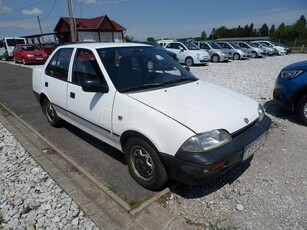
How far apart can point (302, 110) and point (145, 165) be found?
11.3 ft

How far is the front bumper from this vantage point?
2.22 metres

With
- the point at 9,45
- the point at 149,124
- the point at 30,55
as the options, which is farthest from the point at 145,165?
the point at 9,45

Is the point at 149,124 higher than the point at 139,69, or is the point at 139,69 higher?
the point at 139,69

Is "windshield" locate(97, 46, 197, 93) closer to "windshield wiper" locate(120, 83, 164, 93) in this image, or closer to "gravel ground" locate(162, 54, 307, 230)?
"windshield wiper" locate(120, 83, 164, 93)

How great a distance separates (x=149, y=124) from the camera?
8.03 feet

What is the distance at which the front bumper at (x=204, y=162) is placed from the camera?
A: 2.22m

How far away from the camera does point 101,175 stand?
3.14 m

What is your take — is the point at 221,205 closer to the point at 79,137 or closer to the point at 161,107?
the point at 161,107

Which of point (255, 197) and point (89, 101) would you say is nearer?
point (255, 197)

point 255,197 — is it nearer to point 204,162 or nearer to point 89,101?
point 204,162

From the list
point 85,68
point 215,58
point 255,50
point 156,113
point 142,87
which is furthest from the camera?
point 255,50

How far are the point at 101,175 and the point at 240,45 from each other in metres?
21.9

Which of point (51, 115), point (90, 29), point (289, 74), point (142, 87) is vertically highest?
point (90, 29)

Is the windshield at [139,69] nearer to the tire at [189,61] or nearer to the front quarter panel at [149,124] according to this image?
the front quarter panel at [149,124]
